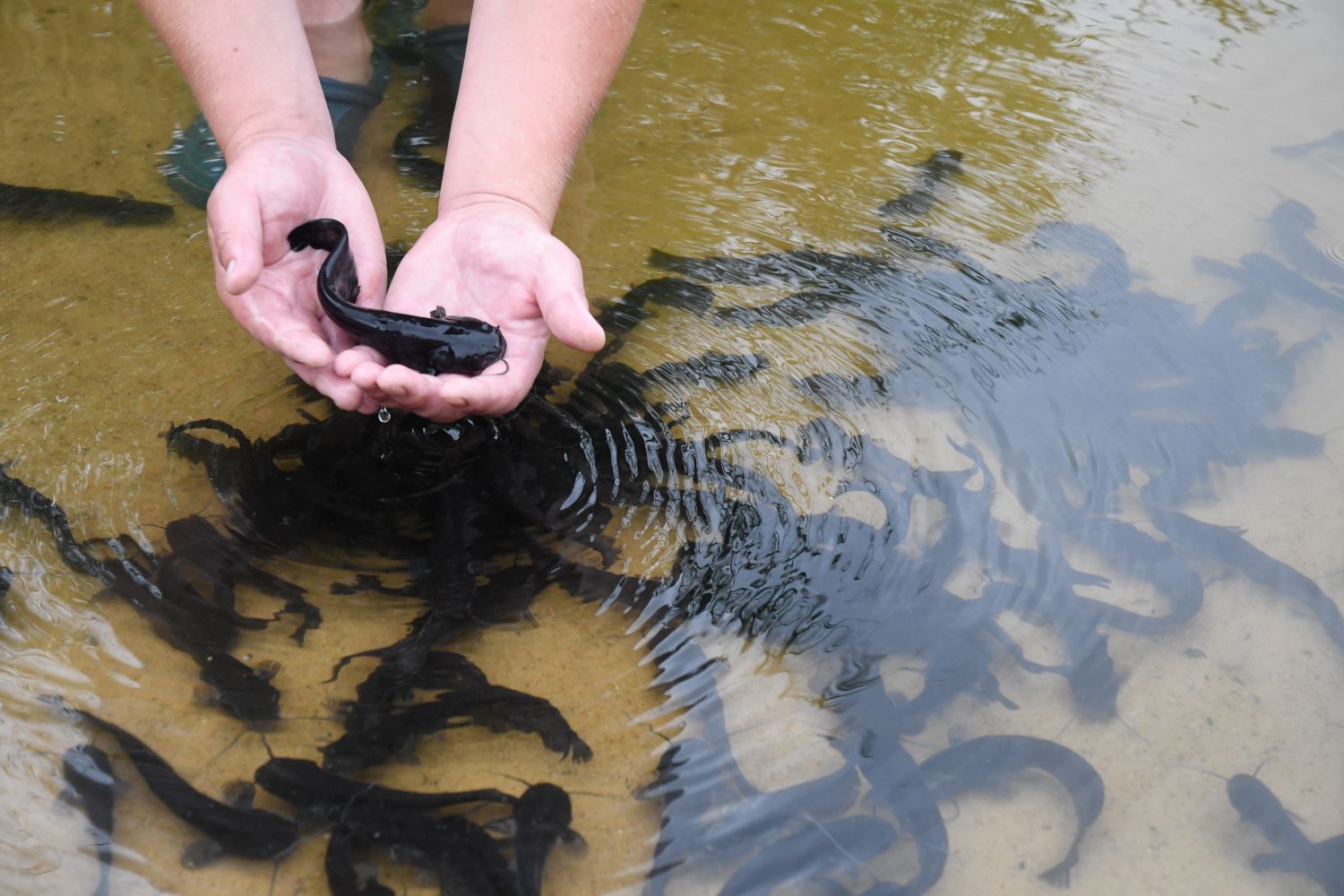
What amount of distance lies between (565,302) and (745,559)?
63 cm

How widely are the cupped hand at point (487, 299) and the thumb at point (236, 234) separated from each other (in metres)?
0.22

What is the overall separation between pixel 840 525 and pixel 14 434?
1.76 metres

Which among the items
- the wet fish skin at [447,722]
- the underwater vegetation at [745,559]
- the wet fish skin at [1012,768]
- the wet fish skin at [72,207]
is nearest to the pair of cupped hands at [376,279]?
the underwater vegetation at [745,559]

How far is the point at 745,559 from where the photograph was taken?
2105 mm

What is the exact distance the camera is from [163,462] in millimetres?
2152

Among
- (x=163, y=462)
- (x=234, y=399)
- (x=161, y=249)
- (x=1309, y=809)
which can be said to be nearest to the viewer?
(x=1309, y=809)

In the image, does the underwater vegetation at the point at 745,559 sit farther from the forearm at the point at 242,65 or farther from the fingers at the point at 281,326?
the forearm at the point at 242,65

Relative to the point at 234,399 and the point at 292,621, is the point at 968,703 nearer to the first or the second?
the point at 292,621

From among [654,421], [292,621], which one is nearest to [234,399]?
[292,621]

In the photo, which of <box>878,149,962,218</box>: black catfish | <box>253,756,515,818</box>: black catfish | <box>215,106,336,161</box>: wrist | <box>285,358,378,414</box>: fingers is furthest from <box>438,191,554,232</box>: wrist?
<box>878,149,962,218</box>: black catfish

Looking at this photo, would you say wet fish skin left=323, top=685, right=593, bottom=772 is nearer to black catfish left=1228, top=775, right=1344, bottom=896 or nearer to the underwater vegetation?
the underwater vegetation

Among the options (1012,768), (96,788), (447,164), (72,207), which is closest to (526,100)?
→ (447,164)

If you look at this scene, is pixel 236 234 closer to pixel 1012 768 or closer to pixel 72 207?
pixel 72 207

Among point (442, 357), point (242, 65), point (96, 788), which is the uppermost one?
point (242, 65)
